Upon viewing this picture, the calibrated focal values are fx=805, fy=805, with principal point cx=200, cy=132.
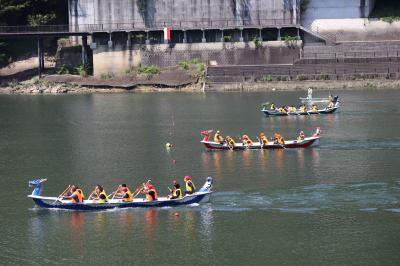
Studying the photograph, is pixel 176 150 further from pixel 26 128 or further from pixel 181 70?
pixel 181 70

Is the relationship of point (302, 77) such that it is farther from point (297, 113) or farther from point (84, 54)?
point (84, 54)

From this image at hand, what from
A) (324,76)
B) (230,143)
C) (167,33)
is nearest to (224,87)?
(167,33)

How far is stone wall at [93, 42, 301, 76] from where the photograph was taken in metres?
103

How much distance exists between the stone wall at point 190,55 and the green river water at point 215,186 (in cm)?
2295

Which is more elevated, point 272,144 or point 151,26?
point 151,26

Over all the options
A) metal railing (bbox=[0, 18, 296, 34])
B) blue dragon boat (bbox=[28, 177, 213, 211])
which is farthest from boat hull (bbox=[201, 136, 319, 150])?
metal railing (bbox=[0, 18, 296, 34])

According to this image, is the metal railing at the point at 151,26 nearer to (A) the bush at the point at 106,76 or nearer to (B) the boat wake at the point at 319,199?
(A) the bush at the point at 106,76

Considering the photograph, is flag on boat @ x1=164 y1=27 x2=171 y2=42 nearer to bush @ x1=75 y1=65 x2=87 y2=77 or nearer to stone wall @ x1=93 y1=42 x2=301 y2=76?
stone wall @ x1=93 y1=42 x2=301 y2=76

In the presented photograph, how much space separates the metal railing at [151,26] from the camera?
105 meters

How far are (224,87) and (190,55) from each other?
27.6 feet

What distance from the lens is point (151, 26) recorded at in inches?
4190

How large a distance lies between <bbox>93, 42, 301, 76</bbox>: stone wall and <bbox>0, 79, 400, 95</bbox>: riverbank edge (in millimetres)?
4133

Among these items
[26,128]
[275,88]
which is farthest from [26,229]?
[275,88]

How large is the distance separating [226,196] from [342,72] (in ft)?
191
